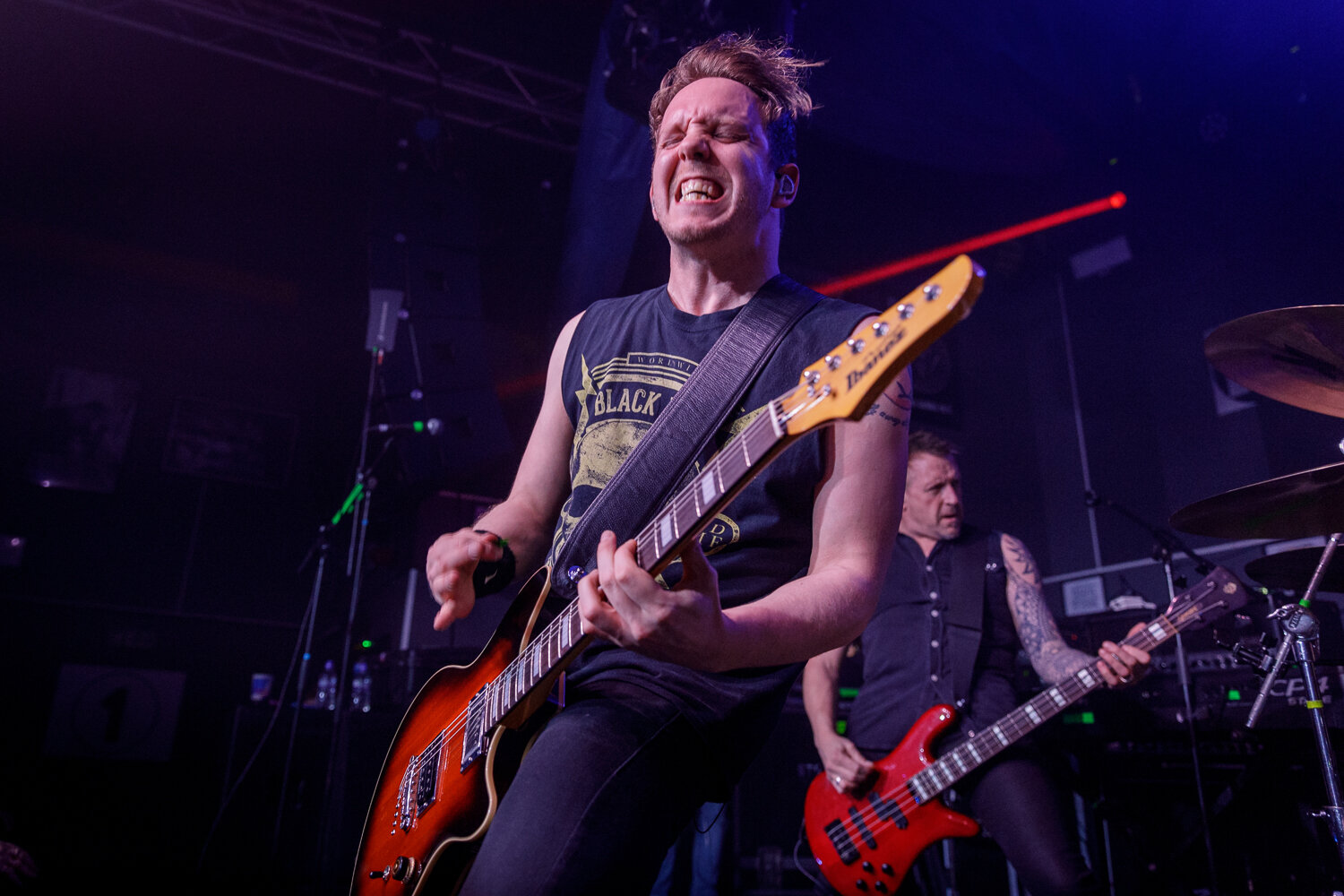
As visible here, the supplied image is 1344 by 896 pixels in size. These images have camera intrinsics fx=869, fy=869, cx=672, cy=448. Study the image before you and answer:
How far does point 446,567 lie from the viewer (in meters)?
2.02

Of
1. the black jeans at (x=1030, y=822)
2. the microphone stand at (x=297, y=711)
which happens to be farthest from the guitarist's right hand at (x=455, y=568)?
the microphone stand at (x=297, y=711)

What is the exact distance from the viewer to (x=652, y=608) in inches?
53.6

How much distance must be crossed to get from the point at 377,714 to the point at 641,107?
433 cm

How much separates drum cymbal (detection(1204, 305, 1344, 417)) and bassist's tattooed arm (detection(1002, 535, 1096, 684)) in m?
1.72

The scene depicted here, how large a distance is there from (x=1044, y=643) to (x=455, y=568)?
356 centimetres

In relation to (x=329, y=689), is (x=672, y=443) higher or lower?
lower

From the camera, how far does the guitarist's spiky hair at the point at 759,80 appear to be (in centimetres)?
246

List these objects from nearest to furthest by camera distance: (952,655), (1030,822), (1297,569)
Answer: (1297,569) < (1030,822) < (952,655)

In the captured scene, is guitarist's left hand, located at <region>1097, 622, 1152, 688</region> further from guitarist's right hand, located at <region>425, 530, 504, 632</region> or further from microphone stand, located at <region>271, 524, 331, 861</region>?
microphone stand, located at <region>271, 524, 331, 861</region>

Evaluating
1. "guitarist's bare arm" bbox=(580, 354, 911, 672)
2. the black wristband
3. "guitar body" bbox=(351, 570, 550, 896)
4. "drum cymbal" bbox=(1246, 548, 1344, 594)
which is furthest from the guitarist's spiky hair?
"drum cymbal" bbox=(1246, 548, 1344, 594)

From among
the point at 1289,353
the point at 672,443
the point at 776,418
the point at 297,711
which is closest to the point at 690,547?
the point at 776,418

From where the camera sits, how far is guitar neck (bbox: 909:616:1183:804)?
406cm

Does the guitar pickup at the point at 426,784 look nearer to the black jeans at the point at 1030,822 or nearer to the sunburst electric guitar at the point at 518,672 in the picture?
the sunburst electric guitar at the point at 518,672

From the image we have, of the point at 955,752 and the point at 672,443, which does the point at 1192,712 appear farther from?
the point at 672,443
